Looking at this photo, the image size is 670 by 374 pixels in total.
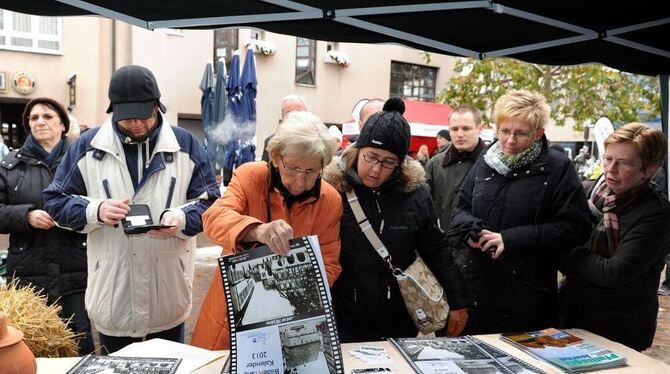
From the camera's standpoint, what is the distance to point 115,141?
7.52 feet

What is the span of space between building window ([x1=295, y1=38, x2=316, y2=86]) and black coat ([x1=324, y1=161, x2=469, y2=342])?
13.8 m

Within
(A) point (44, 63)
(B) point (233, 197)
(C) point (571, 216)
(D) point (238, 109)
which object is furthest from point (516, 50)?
(A) point (44, 63)

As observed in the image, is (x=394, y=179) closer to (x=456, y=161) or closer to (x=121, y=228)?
(x=121, y=228)

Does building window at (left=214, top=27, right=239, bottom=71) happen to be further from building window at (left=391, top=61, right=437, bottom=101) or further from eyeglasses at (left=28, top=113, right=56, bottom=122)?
eyeglasses at (left=28, top=113, right=56, bottom=122)

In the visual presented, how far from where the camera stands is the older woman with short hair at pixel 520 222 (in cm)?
229

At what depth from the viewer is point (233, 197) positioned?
1.86 m

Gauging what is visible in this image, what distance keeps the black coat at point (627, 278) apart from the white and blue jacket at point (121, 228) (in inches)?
65.3

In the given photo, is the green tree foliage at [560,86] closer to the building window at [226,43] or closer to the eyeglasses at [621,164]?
the building window at [226,43]

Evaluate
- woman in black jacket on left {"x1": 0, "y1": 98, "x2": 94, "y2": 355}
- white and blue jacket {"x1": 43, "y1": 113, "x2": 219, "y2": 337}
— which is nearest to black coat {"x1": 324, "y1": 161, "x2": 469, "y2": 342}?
white and blue jacket {"x1": 43, "y1": 113, "x2": 219, "y2": 337}

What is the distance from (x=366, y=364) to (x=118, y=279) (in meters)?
1.16

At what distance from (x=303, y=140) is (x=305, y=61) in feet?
47.1

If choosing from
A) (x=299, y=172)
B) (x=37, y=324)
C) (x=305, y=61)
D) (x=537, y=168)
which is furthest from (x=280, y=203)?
(x=305, y=61)

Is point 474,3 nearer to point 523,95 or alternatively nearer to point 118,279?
point 523,95

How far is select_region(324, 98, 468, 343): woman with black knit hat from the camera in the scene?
85.0 inches
